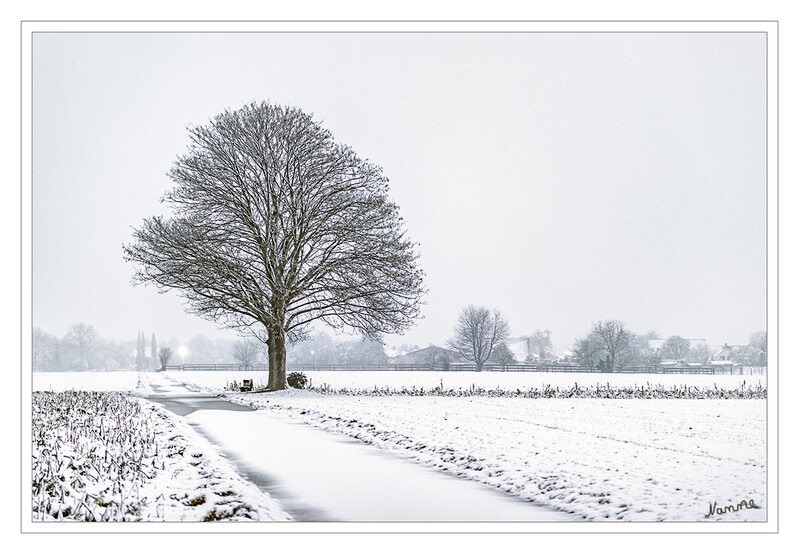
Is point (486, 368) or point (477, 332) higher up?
point (477, 332)

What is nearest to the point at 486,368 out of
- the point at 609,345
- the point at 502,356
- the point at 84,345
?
the point at 502,356

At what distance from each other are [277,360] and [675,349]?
51.5 metres

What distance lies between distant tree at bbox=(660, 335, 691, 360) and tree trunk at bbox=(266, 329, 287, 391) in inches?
1757

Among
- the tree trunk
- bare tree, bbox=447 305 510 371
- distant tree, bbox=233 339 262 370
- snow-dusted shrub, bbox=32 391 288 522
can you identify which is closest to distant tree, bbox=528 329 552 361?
bare tree, bbox=447 305 510 371

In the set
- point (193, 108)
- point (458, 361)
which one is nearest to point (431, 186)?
point (193, 108)

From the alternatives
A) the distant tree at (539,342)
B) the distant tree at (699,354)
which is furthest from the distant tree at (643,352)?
the distant tree at (539,342)

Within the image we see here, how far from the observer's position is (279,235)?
75.1 ft

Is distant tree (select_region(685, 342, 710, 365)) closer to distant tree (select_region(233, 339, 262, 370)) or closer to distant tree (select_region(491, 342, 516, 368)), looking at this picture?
distant tree (select_region(491, 342, 516, 368))

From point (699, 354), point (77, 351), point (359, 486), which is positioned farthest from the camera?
point (699, 354)

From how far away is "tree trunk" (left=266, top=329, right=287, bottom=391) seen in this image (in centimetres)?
2367

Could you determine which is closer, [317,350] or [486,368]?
[486,368]

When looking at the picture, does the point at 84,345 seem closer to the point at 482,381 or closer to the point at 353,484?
the point at 482,381
